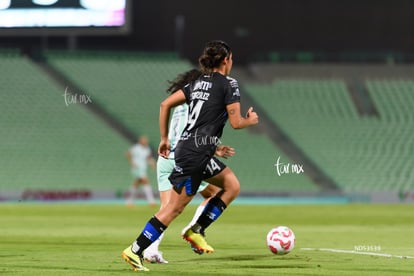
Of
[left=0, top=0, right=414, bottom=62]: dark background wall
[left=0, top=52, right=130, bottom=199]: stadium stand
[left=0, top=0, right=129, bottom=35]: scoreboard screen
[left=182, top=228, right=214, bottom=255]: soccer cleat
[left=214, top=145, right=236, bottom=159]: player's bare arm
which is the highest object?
[left=214, top=145, right=236, bottom=159]: player's bare arm

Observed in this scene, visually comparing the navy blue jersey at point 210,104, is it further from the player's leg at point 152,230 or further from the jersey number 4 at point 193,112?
the player's leg at point 152,230

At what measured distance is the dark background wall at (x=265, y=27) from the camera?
40625 millimetres

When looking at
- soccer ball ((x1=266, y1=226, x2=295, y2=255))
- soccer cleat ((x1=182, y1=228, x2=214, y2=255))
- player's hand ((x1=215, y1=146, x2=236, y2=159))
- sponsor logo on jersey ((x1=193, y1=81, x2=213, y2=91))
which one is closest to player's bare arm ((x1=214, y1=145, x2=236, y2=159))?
player's hand ((x1=215, y1=146, x2=236, y2=159))

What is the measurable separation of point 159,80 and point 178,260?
29.0 meters

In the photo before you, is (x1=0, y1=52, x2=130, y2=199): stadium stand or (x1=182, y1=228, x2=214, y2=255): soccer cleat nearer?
(x1=182, y1=228, x2=214, y2=255): soccer cleat

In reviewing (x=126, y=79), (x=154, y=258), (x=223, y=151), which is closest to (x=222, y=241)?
(x=154, y=258)

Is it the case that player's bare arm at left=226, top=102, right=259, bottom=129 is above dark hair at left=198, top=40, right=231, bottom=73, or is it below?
below

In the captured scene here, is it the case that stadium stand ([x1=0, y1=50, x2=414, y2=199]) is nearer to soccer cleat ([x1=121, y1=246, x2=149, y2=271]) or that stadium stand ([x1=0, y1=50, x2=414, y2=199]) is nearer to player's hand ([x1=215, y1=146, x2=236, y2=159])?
player's hand ([x1=215, y1=146, x2=236, y2=159])

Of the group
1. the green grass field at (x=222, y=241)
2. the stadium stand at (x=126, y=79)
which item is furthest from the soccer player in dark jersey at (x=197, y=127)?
the stadium stand at (x=126, y=79)

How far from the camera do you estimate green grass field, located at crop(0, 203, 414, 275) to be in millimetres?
9695

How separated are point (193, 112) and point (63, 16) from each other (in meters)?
24.7

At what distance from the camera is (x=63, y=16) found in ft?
109

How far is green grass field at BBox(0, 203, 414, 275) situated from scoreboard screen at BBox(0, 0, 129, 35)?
9.01 metres

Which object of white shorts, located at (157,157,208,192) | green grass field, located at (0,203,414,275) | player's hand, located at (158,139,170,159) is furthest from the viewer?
white shorts, located at (157,157,208,192)
